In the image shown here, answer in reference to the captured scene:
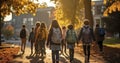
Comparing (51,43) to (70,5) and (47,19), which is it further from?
(47,19)

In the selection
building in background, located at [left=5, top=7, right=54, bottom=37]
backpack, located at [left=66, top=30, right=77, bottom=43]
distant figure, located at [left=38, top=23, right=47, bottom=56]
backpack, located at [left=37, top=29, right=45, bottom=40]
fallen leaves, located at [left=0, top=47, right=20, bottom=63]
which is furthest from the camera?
building in background, located at [left=5, top=7, right=54, bottom=37]

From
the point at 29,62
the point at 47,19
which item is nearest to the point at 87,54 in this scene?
the point at 29,62

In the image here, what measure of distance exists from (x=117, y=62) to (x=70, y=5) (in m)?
42.7

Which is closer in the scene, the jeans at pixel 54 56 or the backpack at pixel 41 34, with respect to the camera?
the jeans at pixel 54 56

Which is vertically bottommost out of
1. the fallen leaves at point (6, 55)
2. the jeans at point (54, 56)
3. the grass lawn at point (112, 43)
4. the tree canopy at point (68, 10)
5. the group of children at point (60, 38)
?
the grass lawn at point (112, 43)

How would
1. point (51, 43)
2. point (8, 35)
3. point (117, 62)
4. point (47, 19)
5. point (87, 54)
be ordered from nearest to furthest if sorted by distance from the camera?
point (51, 43)
point (87, 54)
point (117, 62)
point (8, 35)
point (47, 19)

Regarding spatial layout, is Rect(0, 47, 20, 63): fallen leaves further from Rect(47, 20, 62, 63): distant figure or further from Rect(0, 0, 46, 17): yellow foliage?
Rect(0, 0, 46, 17): yellow foliage

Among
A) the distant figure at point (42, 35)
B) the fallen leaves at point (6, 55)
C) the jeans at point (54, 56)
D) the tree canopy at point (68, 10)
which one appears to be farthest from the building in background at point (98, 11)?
the jeans at point (54, 56)

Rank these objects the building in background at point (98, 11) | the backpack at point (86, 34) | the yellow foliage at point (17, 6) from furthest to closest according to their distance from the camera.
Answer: the building in background at point (98, 11) → the yellow foliage at point (17, 6) → the backpack at point (86, 34)

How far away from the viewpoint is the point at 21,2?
39.8 m

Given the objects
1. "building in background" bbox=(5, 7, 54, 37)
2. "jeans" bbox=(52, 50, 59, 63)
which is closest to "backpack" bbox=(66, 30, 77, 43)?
"jeans" bbox=(52, 50, 59, 63)

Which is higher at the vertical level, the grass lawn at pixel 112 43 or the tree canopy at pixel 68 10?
the tree canopy at pixel 68 10

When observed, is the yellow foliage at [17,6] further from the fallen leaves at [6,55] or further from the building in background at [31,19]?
the building in background at [31,19]

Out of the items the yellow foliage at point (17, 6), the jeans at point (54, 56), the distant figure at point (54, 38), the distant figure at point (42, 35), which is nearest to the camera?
the distant figure at point (54, 38)
